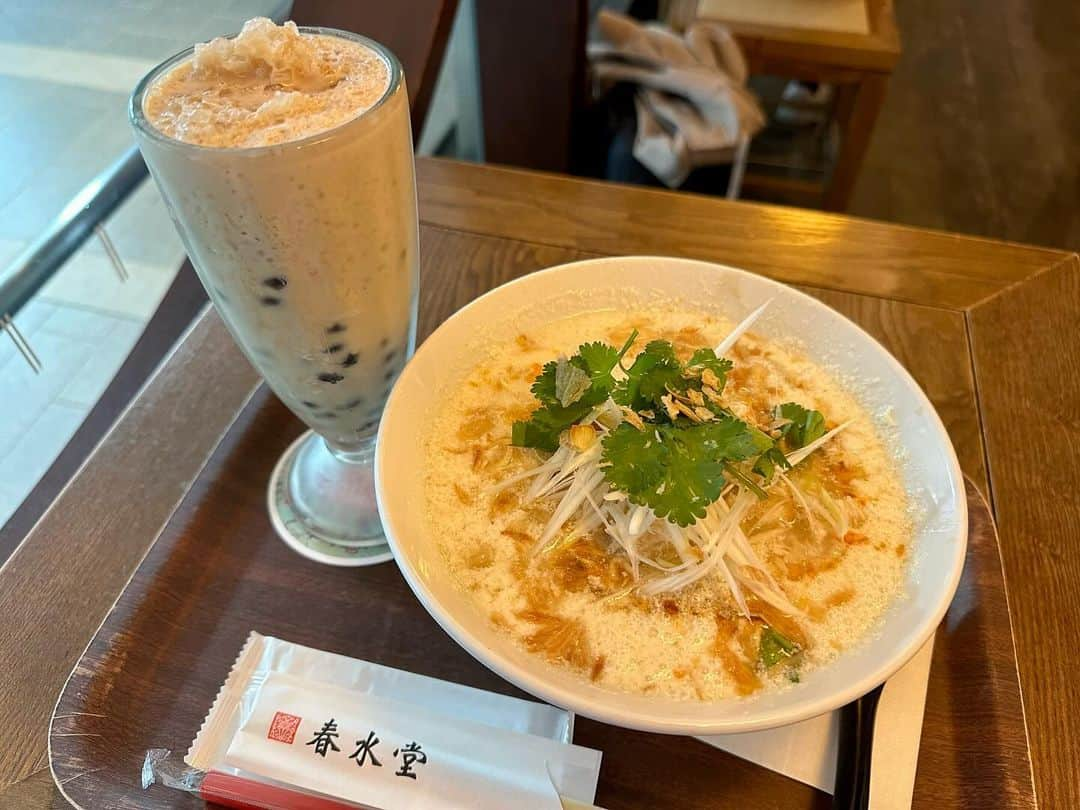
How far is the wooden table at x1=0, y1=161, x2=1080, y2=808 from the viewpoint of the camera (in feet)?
2.43

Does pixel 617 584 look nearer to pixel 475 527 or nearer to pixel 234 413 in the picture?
pixel 475 527

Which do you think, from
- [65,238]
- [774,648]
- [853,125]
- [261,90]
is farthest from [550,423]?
[853,125]

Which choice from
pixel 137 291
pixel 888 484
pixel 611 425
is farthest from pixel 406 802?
pixel 137 291

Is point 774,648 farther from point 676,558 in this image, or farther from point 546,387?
point 546,387

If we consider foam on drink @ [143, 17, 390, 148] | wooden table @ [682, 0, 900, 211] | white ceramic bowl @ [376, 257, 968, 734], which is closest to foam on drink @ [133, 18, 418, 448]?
foam on drink @ [143, 17, 390, 148]

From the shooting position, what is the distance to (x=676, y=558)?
717mm

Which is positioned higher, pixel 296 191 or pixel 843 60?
pixel 296 191

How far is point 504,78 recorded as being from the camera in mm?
2148

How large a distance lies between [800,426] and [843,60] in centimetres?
199

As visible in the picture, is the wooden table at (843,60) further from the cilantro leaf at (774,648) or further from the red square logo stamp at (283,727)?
the red square logo stamp at (283,727)

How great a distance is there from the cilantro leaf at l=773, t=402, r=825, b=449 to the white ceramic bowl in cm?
8

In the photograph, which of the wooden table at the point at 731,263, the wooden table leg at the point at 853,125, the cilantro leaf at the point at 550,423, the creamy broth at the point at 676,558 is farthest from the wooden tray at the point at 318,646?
the wooden table leg at the point at 853,125

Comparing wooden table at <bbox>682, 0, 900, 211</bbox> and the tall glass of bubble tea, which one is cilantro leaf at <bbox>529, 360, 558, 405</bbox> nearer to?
the tall glass of bubble tea

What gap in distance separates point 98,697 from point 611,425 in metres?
0.56
